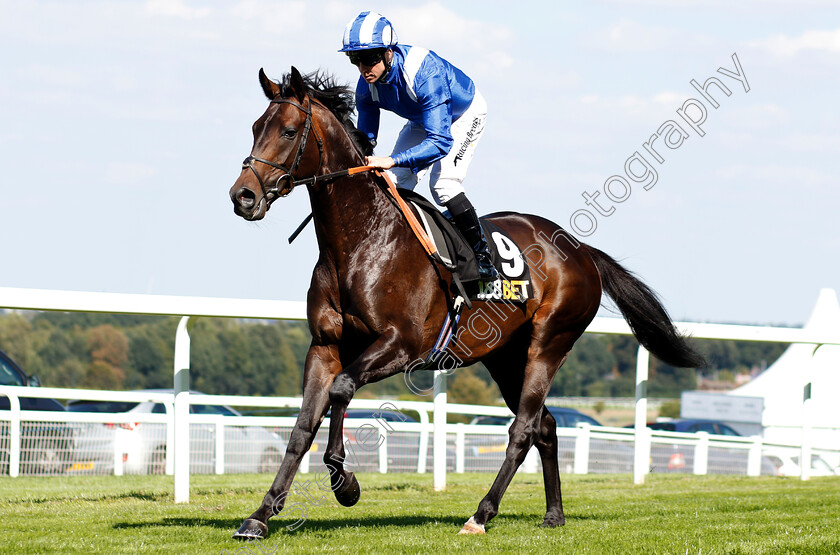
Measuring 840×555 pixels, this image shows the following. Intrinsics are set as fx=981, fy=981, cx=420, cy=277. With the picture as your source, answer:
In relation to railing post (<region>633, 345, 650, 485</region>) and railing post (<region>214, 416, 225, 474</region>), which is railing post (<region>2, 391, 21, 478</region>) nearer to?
railing post (<region>214, 416, 225, 474</region>)

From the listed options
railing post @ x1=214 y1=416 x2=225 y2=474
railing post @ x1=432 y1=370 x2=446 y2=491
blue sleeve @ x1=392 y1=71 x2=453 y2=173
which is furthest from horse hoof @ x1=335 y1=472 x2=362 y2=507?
railing post @ x1=214 y1=416 x2=225 y2=474

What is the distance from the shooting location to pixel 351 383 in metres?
4.62

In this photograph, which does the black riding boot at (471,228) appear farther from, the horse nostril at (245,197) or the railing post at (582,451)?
the railing post at (582,451)

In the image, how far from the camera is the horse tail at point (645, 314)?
678cm

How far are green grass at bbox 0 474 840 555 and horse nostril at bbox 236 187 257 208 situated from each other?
1.52m

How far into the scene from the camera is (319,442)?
11.0 m

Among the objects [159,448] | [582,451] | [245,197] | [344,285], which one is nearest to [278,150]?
[245,197]

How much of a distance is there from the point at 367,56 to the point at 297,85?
1.43 feet

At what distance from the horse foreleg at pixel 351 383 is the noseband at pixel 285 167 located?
34.3 inches

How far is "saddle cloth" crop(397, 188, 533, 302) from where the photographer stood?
5.31 meters

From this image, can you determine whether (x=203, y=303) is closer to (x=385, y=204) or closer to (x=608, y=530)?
(x=385, y=204)

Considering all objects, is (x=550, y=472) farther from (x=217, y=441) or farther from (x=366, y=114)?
(x=217, y=441)

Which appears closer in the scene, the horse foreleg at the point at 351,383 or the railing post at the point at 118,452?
the horse foreleg at the point at 351,383

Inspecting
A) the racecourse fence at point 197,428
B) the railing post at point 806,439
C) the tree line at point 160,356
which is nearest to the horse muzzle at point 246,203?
the racecourse fence at point 197,428
